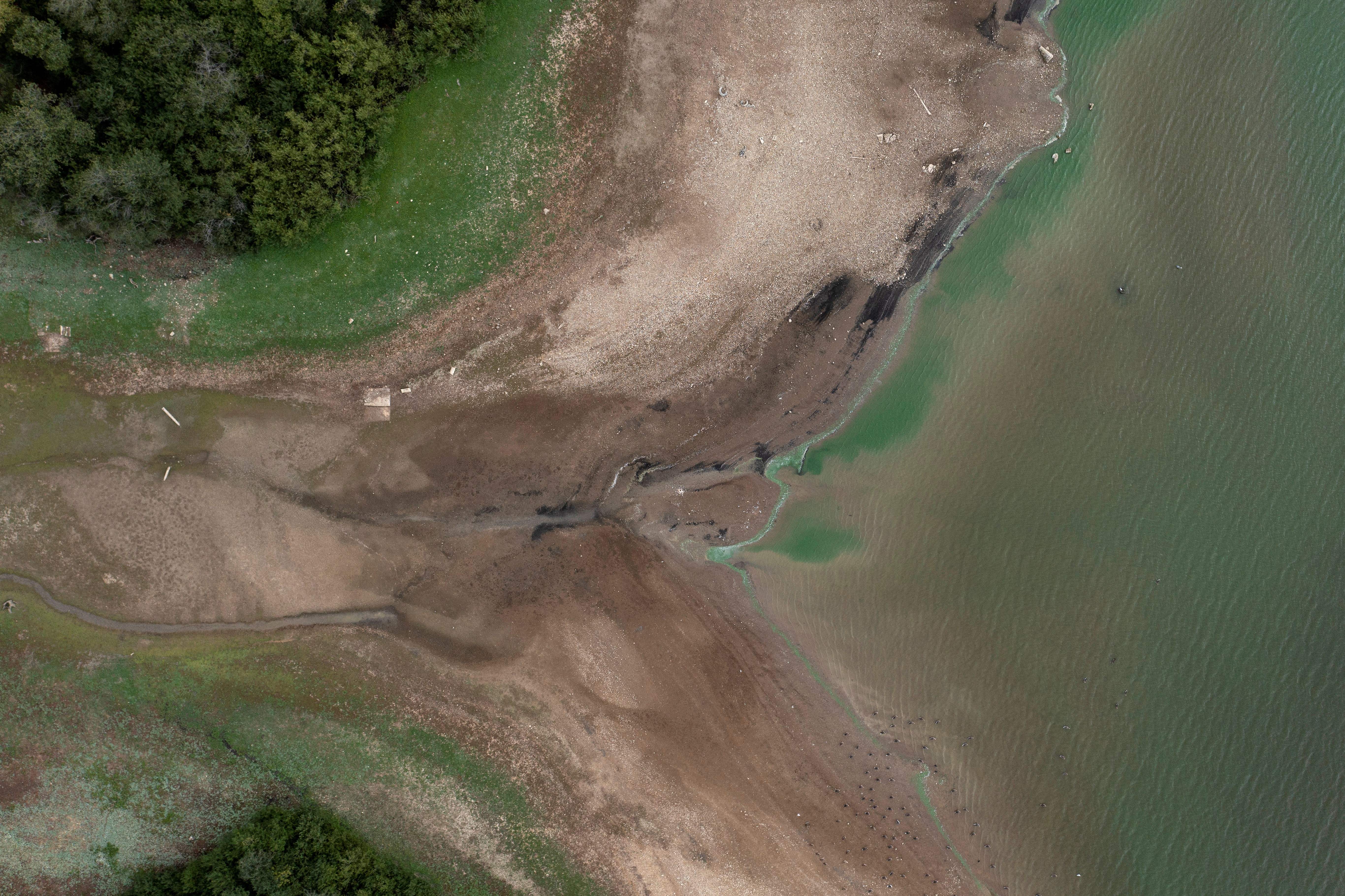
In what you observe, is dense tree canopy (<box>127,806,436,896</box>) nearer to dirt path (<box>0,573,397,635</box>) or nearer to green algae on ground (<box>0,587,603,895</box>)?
green algae on ground (<box>0,587,603,895</box>)

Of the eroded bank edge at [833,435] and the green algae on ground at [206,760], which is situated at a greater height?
the eroded bank edge at [833,435]

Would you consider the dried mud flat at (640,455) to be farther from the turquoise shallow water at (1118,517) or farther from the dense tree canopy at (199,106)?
the dense tree canopy at (199,106)

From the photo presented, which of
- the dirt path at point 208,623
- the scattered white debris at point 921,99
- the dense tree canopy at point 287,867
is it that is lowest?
the dense tree canopy at point 287,867

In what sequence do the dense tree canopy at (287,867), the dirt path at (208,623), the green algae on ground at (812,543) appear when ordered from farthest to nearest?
1. the green algae on ground at (812,543)
2. the dirt path at (208,623)
3. the dense tree canopy at (287,867)

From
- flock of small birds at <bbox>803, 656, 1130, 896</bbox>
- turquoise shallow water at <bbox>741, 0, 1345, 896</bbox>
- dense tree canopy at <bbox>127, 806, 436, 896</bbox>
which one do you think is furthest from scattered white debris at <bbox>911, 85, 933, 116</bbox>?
dense tree canopy at <bbox>127, 806, 436, 896</bbox>

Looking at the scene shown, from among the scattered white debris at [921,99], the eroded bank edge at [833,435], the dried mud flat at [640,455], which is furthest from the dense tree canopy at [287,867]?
the scattered white debris at [921,99]

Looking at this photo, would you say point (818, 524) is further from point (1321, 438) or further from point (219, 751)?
point (219, 751)
